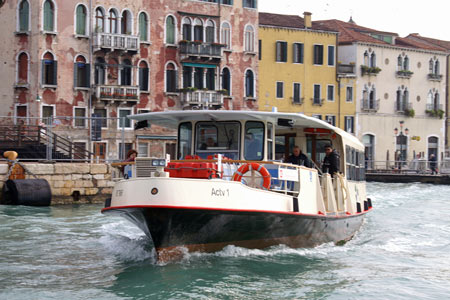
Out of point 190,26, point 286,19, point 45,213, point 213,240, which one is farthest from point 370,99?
point 213,240

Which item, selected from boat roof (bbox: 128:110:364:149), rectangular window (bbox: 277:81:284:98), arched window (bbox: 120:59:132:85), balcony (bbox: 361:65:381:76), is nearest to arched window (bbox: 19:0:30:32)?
arched window (bbox: 120:59:132:85)

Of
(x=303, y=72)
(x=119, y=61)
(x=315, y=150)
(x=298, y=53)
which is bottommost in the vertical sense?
(x=315, y=150)

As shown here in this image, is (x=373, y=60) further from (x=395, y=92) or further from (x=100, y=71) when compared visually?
(x=100, y=71)

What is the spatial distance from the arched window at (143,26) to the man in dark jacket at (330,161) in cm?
2457

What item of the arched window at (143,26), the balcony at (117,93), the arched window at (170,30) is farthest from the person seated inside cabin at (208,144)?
the arched window at (170,30)

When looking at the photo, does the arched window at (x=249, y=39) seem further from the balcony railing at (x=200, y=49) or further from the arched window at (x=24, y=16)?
the arched window at (x=24, y=16)

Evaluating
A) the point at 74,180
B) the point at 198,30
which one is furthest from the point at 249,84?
the point at 74,180

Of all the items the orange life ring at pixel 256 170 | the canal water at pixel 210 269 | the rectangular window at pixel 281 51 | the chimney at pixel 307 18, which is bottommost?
the canal water at pixel 210 269

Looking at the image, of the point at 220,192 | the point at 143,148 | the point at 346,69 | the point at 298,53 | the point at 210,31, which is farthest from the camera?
the point at 346,69

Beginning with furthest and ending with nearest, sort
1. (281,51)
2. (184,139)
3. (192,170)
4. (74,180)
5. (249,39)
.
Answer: (281,51)
(249,39)
(74,180)
(184,139)
(192,170)

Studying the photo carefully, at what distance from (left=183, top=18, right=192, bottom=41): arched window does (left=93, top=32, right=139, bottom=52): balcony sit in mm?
3217

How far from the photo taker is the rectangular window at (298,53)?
4512cm

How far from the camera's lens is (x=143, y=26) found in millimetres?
37438

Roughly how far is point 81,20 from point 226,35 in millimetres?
7969
